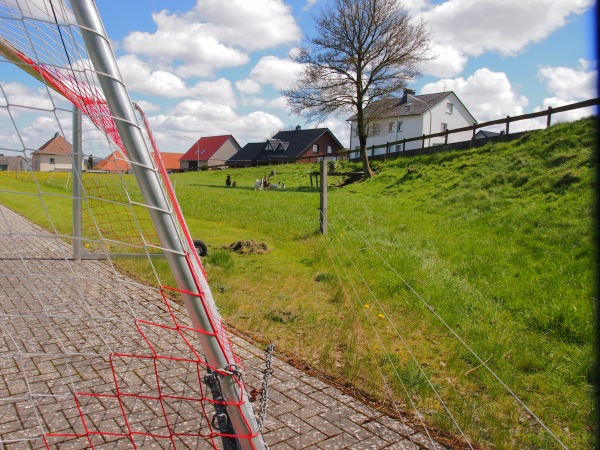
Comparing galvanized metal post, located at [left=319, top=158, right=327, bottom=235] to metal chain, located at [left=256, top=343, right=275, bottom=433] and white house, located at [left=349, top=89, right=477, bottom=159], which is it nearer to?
metal chain, located at [left=256, top=343, right=275, bottom=433]

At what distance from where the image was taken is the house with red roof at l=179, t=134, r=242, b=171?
7738cm

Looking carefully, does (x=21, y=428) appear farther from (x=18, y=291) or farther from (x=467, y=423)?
(x=18, y=291)

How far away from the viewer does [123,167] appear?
8.29ft

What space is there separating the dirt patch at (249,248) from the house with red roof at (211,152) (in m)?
68.4

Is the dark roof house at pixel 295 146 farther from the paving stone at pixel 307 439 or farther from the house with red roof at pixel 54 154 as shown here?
the paving stone at pixel 307 439

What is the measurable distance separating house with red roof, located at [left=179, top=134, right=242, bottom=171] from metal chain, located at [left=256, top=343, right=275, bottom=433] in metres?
73.3

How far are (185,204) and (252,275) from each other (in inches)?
397

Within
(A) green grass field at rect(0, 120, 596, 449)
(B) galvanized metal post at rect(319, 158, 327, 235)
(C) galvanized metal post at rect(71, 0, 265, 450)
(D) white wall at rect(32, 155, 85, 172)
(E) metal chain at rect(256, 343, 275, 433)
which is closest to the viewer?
(C) galvanized metal post at rect(71, 0, 265, 450)

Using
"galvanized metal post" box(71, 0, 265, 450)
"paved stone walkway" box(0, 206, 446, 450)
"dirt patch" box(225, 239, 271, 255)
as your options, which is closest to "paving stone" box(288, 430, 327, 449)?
"paved stone walkway" box(0, 206, 446, 450)

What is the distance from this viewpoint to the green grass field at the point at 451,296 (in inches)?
142

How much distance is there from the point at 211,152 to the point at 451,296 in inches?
2957

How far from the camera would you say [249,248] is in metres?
8.85

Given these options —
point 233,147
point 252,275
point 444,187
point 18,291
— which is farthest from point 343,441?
point 233,147

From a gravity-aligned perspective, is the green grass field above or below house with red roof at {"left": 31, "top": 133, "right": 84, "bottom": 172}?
below
